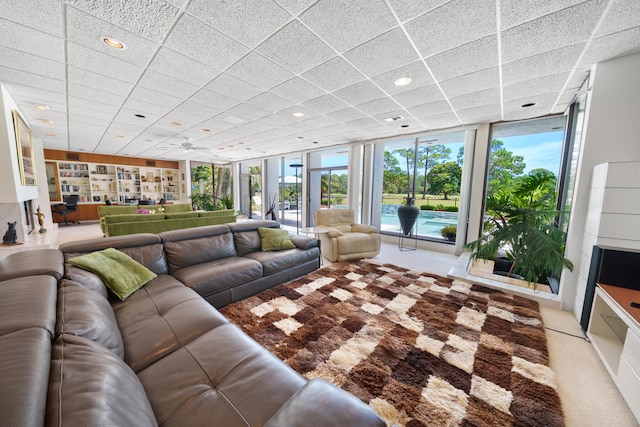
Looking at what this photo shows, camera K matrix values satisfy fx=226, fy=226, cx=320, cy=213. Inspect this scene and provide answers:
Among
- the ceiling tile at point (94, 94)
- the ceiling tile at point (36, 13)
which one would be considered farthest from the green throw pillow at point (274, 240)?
the ceiling tile at point (94, 94)

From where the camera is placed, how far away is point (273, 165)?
348 inches

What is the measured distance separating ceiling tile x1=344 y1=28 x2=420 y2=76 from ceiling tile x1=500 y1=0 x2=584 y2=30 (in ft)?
2.14

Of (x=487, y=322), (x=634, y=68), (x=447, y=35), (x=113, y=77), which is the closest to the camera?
(x=447, y=35)

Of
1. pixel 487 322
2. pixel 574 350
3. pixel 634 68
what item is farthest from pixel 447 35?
pixel 574 350

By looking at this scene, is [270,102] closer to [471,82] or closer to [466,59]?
[466,59]

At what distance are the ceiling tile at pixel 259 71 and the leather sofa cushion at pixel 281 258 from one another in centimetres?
214

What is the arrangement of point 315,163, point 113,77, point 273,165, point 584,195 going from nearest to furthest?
point 584,195 < point 113,77 < point 315,163 < point 273,165

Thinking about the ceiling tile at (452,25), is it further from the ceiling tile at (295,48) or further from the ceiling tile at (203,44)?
the ceiling tile at (203,44)

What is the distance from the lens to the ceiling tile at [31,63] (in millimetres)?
2148

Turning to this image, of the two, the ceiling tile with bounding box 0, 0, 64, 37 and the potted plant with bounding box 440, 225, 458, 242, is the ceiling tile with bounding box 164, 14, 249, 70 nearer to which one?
the ceiling tile with bounding box 0, 0, 64, 37

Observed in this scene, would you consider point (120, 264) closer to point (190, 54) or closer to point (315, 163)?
point (190, 54)

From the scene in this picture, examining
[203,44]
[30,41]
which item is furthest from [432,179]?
[30,41]

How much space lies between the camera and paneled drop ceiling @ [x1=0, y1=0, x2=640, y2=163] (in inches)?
64.4

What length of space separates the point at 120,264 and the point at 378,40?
9.68ft
